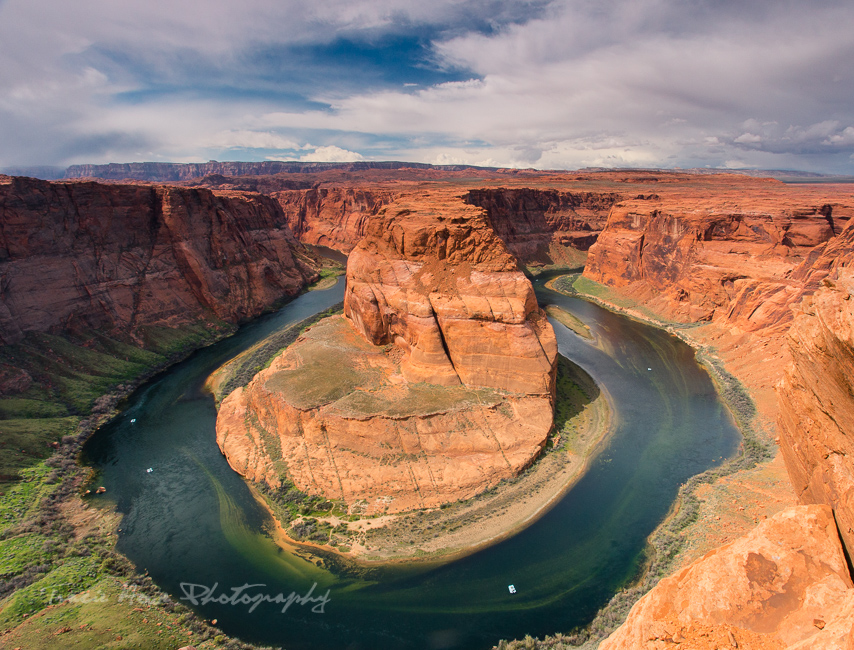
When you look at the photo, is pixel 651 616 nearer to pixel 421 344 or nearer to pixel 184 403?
pixel 421 344

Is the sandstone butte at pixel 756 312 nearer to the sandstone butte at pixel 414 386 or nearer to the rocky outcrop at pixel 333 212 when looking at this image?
the rocky outcrop at pixel 333 212

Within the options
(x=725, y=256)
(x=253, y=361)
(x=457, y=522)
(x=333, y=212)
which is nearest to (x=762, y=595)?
(x=457, y=522)

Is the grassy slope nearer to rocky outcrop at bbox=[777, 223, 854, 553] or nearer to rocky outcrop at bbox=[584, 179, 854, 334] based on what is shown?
rocky outcrop at bbox=[777, 223, 854, 553]

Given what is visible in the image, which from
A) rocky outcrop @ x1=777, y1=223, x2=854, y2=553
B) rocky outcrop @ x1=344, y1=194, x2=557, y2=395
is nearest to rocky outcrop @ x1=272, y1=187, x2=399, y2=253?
rocky outcrop @ x1=344, y1=194, x2=557, y2=395

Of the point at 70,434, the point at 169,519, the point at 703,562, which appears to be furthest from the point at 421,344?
the point at 70,434

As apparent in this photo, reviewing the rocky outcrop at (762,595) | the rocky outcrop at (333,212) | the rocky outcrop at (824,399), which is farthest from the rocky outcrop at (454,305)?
the rocky outcrop at (333,212)

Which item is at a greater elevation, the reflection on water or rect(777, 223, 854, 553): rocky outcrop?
rect(777, 223, 854, 553): rocky outcrop
